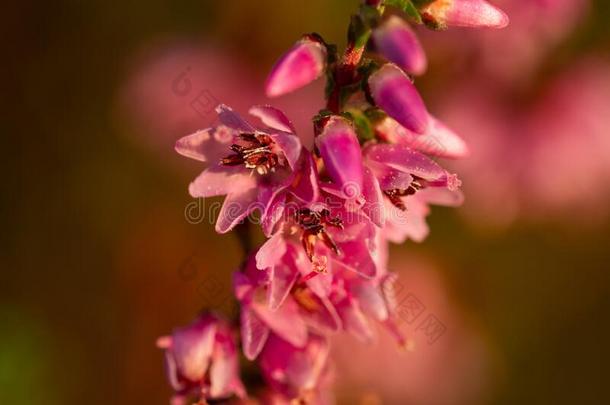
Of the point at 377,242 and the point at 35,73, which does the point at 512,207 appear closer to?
the point at 377,242

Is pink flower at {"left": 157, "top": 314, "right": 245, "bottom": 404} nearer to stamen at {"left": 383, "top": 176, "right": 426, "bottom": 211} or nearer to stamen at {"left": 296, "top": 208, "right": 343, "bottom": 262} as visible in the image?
stamen at {"left": 296, "top": 208, "right": 343, "bottom": 262}

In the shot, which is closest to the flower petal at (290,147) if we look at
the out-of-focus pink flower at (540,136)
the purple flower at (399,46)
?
the purple flower at (399,46)

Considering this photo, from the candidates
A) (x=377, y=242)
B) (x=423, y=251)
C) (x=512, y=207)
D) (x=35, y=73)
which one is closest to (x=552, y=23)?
(x=512, y=207)

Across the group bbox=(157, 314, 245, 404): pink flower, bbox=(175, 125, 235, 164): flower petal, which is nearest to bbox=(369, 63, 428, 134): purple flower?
bbox=(175, 125, 235, 164): flower petal

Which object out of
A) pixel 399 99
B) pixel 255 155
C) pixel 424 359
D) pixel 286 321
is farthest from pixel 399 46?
pixel 424 359

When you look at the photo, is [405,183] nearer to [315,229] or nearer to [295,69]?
[315,229]
